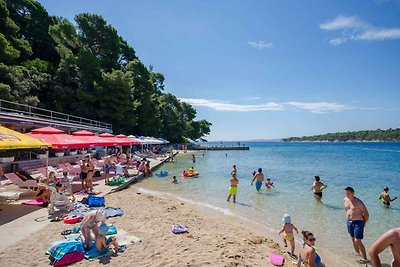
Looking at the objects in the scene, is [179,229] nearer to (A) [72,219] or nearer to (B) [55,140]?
(A) [72,219]

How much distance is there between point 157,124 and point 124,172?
32.2 metres

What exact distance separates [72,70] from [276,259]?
3632 cm

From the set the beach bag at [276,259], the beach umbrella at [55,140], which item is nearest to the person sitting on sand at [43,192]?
the beach umbrella at [55,140]

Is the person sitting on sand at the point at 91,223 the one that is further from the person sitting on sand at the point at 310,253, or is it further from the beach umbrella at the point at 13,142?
the person sitting on sand at the point at 310,253

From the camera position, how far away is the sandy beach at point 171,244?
5.60m

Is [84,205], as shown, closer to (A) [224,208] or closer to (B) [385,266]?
(A) [224,208]

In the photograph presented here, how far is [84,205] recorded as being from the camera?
31.2 feet

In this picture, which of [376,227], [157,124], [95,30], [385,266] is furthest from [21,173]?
[157,124]

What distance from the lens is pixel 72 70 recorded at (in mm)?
35688

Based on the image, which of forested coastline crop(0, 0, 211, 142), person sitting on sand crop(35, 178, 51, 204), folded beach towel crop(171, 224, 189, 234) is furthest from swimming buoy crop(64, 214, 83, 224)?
forested coastline crop(0, 0, 211, 142)

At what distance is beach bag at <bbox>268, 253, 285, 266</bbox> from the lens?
19.8 ft

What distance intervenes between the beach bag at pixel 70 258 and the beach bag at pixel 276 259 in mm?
4008

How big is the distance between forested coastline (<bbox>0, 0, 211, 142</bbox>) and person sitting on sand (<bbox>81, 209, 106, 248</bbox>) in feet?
78.9

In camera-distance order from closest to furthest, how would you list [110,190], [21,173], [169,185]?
[21,173], [110,190], [169,185]
